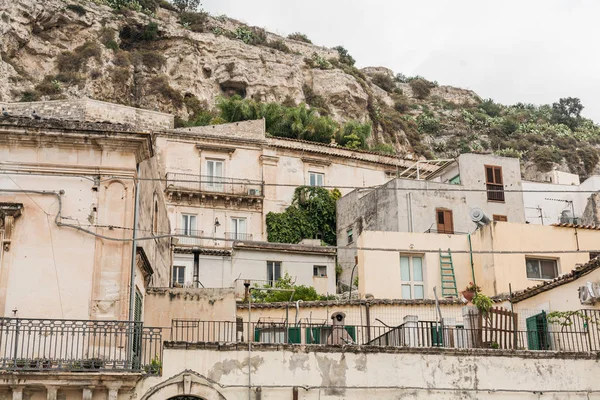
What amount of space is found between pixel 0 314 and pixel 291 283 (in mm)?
20907

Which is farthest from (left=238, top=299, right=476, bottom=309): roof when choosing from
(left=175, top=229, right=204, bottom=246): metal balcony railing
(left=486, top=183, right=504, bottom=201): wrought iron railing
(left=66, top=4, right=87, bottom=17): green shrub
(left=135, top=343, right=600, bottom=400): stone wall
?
(left=66, top=4, right=87, bottom=17): green shrub

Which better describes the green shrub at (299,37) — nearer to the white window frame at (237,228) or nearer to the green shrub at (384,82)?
the green shrub at (384,82)

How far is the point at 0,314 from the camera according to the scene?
62.9 ft

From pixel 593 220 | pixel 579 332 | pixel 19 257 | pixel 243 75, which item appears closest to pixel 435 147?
pixel 243 75

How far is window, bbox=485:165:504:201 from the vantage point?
43.0 metres

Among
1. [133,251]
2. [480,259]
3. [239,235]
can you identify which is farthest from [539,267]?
[133,251]

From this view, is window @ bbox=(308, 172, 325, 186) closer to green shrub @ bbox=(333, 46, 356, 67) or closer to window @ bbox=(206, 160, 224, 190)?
window @ bbox=(206, 160, 224, 190)

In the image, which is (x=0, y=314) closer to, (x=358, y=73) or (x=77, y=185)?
(x=77, y=185)

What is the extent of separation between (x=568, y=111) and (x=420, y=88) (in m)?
18.7

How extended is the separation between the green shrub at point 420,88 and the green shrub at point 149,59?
137ft

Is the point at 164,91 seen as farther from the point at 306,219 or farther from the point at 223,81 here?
the point at 306,219

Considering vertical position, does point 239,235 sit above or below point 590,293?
above

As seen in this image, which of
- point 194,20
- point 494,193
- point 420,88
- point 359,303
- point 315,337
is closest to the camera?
point 315,337

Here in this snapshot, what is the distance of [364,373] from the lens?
807 inches
